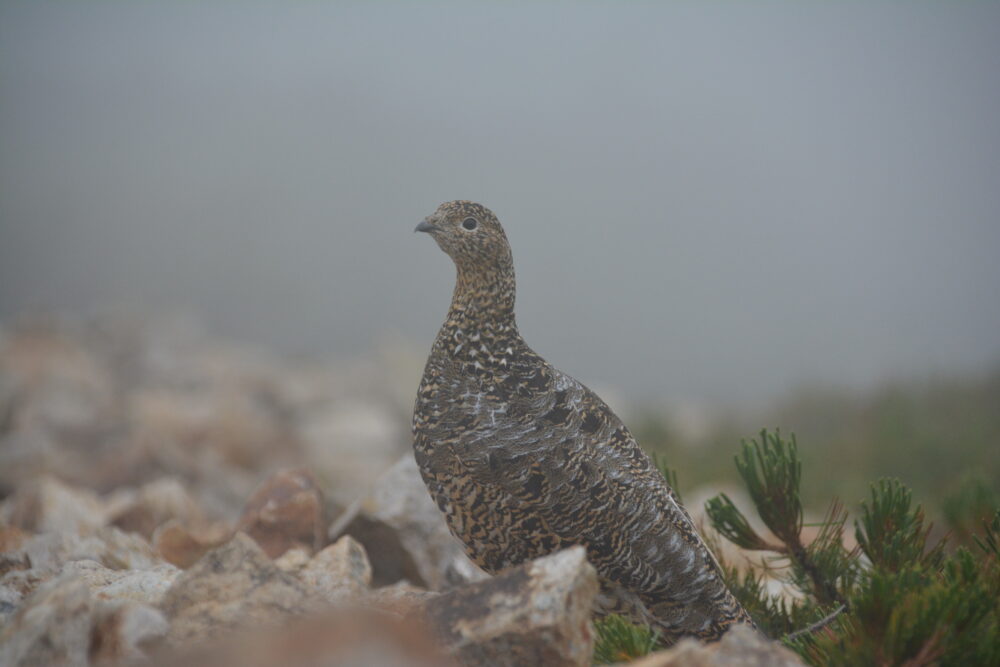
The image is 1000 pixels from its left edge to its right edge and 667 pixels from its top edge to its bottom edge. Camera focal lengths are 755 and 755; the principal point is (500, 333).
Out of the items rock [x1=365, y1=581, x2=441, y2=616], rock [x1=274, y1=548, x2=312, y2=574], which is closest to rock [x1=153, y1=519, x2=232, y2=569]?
rock [x1=274, y1=548, x2=312, y2=574]

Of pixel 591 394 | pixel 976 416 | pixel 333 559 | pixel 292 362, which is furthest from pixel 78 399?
pixel 976 416

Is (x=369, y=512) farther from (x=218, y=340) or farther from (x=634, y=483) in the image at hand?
(x=218, y=340)

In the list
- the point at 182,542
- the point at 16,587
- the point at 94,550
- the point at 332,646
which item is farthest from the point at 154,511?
the point at 332,646

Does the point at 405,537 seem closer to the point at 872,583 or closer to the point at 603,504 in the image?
the point at 603,504

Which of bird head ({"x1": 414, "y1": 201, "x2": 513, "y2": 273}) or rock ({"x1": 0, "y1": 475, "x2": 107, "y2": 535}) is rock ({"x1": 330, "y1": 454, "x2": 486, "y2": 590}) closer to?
bird head ({"x1": 414, "y1": 201, "x2": 513, "y2": 273})

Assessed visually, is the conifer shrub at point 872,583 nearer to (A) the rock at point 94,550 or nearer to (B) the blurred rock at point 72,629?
(B) the blurred rock at point 72,629

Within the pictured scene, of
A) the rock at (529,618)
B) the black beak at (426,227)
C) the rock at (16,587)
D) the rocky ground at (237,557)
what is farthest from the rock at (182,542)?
the rock at (529,618)
